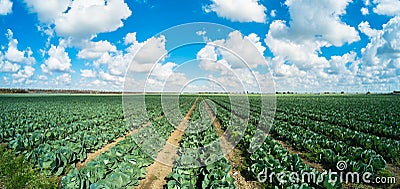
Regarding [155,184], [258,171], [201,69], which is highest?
[201,69]

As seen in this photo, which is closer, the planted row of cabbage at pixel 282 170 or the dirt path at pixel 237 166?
the planted row of cabbage at pixel 282 170

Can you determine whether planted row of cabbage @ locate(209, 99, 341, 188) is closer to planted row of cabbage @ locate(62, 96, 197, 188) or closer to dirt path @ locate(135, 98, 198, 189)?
dirt path @ locate(135, 98, 198, 189)

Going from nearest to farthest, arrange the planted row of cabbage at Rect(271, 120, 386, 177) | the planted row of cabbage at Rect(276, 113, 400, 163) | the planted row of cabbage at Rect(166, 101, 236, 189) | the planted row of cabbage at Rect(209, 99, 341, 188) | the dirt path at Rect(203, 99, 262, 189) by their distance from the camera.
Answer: the planted row of cabbage at Rect(209, 99, 341, 188) → the planted row of cabbage at Rect(166, 101, 236, 189) → the dirt path at Rect(203, 99, 262, 189) → the planted row of cabbage at Rect(271, 120, 386, 177) → the planted row of cabbage at Rect(276, 113, 400, 163)

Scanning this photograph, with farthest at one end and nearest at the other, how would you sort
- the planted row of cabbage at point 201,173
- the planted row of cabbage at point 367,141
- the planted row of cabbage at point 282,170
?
the planted row of cabbage at point 367,141
the planted row of cabbage at point 201,173
the planted row of cabbage at point 282,170

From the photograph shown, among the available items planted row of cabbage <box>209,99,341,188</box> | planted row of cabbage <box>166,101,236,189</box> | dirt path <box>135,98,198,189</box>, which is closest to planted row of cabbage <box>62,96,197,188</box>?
dirt path <box>135,98,198,189</box>

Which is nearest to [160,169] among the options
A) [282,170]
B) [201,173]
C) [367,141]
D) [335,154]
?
[201,173]

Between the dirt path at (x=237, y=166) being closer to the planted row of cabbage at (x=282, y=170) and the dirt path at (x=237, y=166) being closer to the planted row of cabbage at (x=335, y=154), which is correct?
the planted row of cabbage at (x=282, y=170)

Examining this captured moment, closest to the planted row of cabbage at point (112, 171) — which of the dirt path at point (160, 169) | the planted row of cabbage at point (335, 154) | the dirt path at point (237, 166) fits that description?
the dirt path at point (160, 169)

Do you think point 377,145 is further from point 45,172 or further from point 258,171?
point 45,172

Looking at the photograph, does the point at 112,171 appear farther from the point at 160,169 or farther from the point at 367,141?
the point at 367,141

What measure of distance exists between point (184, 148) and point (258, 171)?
12.3 ft

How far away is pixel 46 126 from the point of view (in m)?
16.4

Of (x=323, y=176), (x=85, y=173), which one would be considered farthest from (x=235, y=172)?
(x=85, y=173)

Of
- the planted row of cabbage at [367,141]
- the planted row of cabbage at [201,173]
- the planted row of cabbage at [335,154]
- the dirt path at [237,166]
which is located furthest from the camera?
the planted row of cabbage at [367,141]
